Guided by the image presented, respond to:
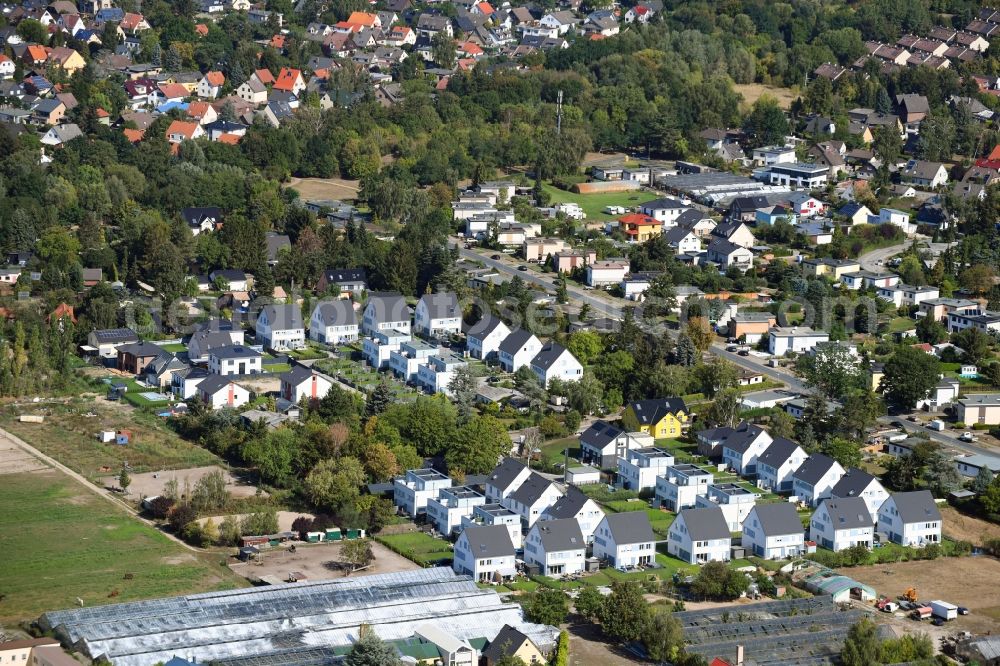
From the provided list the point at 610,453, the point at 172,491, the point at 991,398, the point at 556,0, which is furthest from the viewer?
the point at 556,0

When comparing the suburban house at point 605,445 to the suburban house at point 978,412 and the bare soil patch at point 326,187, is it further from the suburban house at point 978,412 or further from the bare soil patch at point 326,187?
the bare soil patch at point 326,187

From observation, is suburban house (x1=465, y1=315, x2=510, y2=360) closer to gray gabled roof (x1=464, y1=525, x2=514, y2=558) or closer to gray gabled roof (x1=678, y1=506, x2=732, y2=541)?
gray gabled roof (x1=678, y1=506, x2=732, y2=541)

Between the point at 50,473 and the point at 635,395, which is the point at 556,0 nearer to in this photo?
the point at 635,395

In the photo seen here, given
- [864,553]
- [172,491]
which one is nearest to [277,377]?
[172,491]

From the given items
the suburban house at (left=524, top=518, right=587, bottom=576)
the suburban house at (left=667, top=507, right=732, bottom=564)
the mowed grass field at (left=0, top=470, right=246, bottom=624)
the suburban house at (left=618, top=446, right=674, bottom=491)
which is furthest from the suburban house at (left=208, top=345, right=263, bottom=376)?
the suburban house at (left=667, top=507, right=732, bottom=564)

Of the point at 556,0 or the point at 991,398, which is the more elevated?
the point at 556,0

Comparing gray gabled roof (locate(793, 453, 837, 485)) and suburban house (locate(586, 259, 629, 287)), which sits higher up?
suburban house (locate(586, 259, 629, 287))

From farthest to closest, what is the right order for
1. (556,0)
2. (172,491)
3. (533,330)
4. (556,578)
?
(556,0)
(533,330)
(172,491)
(556,578)
